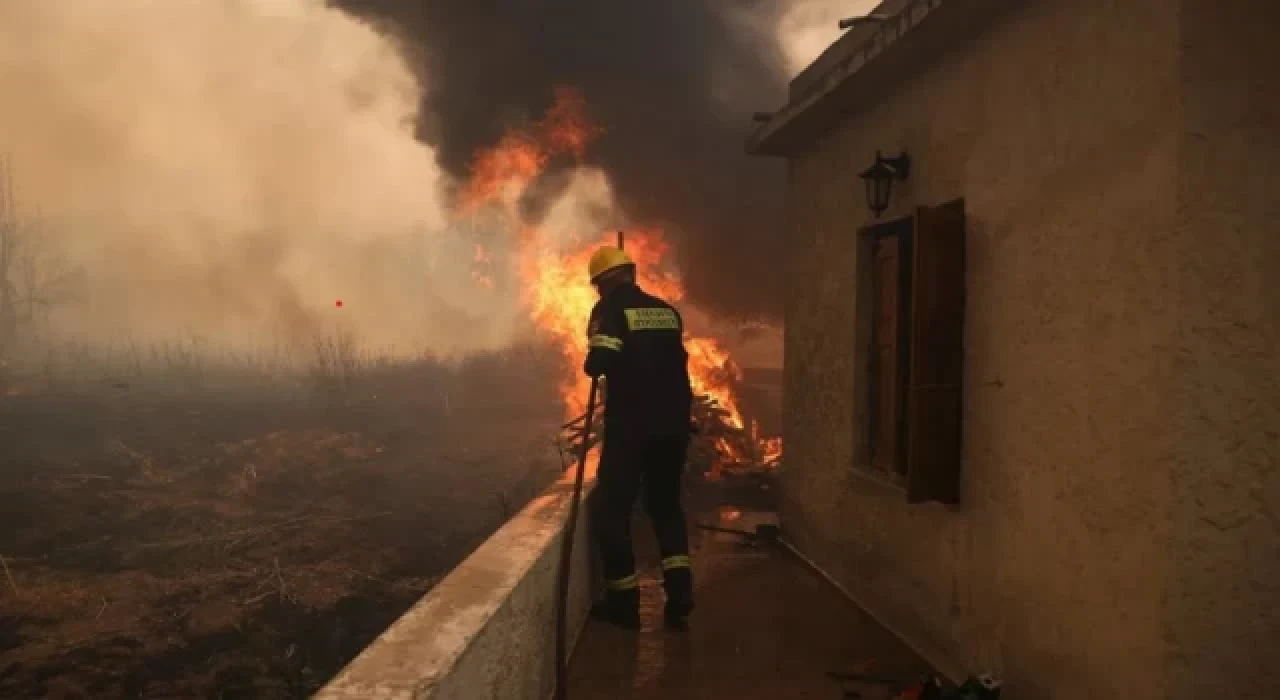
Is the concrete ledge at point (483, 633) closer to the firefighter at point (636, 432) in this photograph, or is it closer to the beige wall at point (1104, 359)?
the firefighter at point (636, 432)

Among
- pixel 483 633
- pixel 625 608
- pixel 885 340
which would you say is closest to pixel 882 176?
pixel 885 340

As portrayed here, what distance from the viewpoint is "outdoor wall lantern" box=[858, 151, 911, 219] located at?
178 inches

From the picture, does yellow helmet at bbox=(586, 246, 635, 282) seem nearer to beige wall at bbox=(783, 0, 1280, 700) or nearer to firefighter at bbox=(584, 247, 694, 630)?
firefighter at bbox=(584, 247, 694, 630)

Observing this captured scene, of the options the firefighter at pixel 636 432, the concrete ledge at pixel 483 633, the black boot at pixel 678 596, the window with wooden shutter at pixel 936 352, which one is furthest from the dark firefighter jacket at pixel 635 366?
the window with wooden shutter at pixel 936 352

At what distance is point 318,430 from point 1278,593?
53863 mm

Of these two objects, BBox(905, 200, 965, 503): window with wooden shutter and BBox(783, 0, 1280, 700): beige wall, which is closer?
BBox(783, 0, 1280, 700): beige wall

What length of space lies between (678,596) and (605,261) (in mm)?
2034

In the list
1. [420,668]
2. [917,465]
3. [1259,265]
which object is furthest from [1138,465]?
[420,668]

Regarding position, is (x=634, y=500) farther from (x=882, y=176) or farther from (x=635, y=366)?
(x=882, y=176)

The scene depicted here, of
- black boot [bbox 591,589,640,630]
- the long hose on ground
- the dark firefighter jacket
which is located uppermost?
the dark firefighter jacket

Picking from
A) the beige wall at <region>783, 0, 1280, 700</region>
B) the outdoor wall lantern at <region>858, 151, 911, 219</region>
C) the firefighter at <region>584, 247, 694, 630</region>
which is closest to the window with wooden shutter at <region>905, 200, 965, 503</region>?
the beige wall at <region>783, 0, 1280, 700</region>

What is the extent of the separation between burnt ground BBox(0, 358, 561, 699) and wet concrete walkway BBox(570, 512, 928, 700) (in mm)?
7486

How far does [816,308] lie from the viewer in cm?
591

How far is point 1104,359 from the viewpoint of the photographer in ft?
9.21
